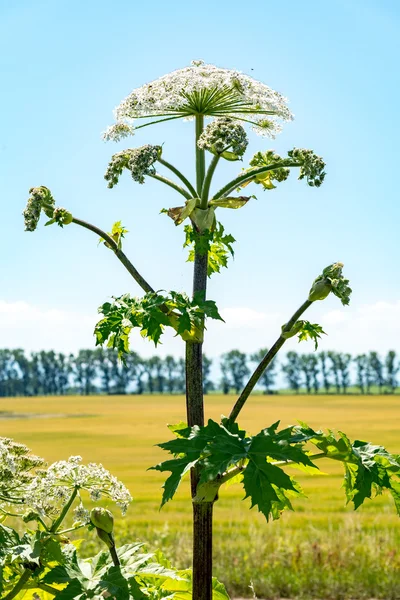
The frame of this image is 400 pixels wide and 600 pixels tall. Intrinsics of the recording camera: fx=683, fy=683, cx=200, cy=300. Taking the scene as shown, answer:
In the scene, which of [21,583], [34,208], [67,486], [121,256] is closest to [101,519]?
[67,486]

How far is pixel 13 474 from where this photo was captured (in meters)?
2.56

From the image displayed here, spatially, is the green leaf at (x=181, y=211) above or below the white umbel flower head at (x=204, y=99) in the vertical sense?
below

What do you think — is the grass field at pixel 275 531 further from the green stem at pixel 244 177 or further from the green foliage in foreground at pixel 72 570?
the green stem at pixel 244 177

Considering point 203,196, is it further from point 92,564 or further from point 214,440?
point 92,564

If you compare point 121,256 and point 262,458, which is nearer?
point 262,458

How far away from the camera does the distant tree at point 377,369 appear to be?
86062mm

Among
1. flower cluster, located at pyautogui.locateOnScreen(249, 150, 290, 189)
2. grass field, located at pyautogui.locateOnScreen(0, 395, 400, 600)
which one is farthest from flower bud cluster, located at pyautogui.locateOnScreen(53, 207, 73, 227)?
grass field, located at pyautogui.locateOnScreen(0, 395, 400, 600)

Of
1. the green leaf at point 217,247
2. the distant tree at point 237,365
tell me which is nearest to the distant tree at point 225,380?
the distant tree at point 237,365

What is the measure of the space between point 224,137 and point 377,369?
88574 millimetres

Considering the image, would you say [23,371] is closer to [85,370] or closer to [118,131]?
[85,370]

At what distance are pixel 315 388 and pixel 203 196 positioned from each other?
84.9 m

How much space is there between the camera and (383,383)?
88125mm

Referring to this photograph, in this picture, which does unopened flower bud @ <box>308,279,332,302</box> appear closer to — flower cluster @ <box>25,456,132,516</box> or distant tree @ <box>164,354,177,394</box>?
flower cluster @ <box>25,456,132,516</box>

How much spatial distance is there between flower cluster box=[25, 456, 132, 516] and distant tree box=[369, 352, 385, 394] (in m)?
86.0
